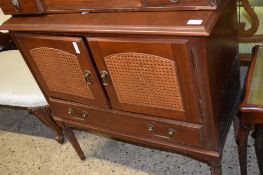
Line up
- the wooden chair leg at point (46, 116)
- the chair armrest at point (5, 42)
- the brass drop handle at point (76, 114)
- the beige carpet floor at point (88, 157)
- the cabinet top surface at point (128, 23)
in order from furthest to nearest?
1. the chair armrest at point (5, 42)
2. the wooden chair leg at point (46, 116)
3. the beige carpet floor at point (88, 157)
4. the brass drop handle at point (76, 114)
5. the cabinet top surface at point (128, 23)

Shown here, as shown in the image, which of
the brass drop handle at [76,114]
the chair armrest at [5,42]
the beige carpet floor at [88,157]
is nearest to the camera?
the brass drop handle at [76,114]

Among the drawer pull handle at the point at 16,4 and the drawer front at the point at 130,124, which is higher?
the drawer pull handle at the point at 16,4

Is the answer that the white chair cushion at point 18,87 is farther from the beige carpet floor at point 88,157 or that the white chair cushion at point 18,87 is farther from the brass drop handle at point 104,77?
the brass drop handle at point 104,77

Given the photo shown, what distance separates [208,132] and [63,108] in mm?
701

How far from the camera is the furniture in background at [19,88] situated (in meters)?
→ 1.64

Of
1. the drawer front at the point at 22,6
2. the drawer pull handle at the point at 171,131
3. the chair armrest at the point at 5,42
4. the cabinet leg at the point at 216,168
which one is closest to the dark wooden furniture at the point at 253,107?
the cabinet leg at the point at 216,168

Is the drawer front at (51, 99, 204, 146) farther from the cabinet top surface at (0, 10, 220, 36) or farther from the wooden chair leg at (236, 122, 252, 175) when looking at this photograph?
the cabinet top surface at (0, 10, 220, 36)

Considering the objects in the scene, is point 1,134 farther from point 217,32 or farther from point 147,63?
point 217,32

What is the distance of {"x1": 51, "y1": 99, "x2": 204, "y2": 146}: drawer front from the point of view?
1.09 meters

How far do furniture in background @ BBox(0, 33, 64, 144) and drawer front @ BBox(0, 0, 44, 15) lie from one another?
520 millimetres

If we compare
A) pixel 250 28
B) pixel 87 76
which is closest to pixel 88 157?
pixel 87 76

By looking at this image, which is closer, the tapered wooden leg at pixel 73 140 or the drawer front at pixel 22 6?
the drawer front at pixel 22 6

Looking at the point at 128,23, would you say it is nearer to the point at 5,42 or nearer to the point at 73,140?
the point at 73,140

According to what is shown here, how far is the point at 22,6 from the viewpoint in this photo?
3.90ft
